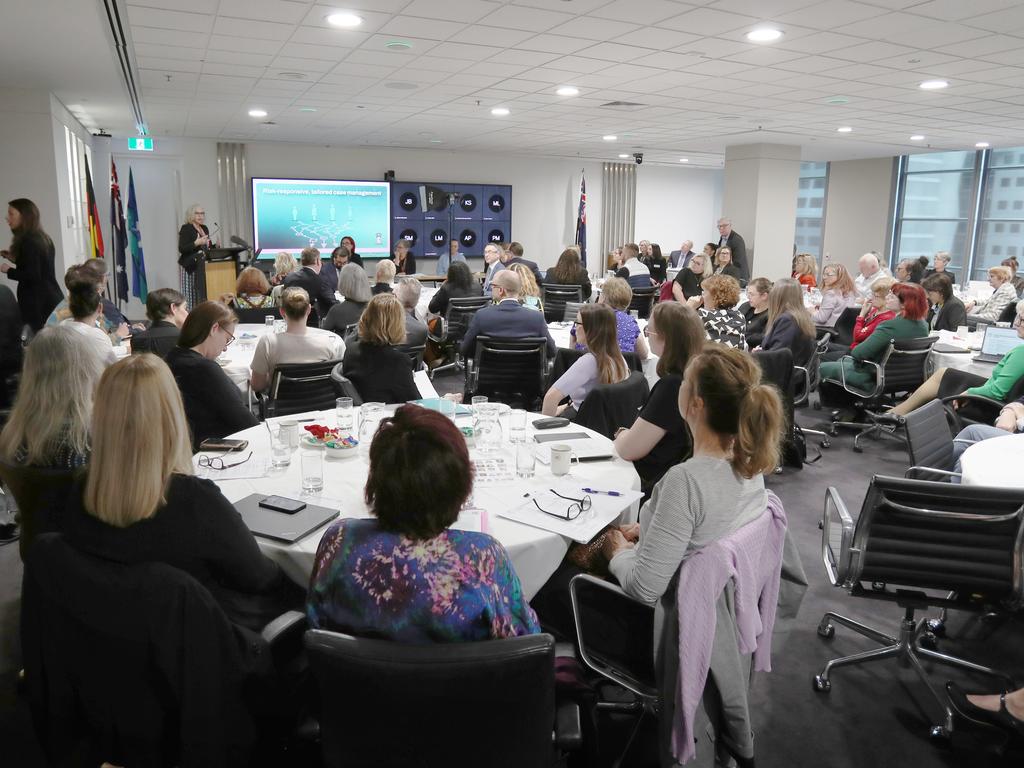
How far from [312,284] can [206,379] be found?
417cm

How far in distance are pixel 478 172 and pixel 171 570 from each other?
13760mm

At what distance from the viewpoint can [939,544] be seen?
2.48 meters

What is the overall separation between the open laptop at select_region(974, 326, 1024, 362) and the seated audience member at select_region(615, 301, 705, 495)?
3.72 metres

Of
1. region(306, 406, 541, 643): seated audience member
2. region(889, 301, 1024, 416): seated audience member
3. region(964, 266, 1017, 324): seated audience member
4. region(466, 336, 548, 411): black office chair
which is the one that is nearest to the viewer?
region(306, 406, 541, 643): seated audience member

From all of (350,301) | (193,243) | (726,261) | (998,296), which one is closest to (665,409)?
(350,301)

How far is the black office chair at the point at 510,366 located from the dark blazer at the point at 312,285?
97.6 inches

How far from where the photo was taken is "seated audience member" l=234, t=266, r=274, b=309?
6.45 metres

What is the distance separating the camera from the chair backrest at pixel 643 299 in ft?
28.9

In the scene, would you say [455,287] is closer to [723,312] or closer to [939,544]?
[723,312]

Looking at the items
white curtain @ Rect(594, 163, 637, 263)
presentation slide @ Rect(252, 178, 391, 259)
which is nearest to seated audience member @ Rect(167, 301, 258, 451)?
presentation slide @ Rect(252, 178, 391, 259)

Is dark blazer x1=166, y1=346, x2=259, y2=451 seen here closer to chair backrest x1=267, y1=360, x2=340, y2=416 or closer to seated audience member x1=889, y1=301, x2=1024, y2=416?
chair backrest x1=267, y1=360, x2=340, y2=416

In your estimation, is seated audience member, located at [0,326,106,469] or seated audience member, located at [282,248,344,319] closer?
seated audience member, located at [0,326,106,469]

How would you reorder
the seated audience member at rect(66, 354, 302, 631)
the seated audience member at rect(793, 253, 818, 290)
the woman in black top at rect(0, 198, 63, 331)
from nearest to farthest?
the seated audience member at rect(66, 354, 302, 631), the woman in black top at rect(0, 198, 63, 331), the seated audience member at rect(793, 253, 818, 290)

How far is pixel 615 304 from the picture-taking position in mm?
5355
